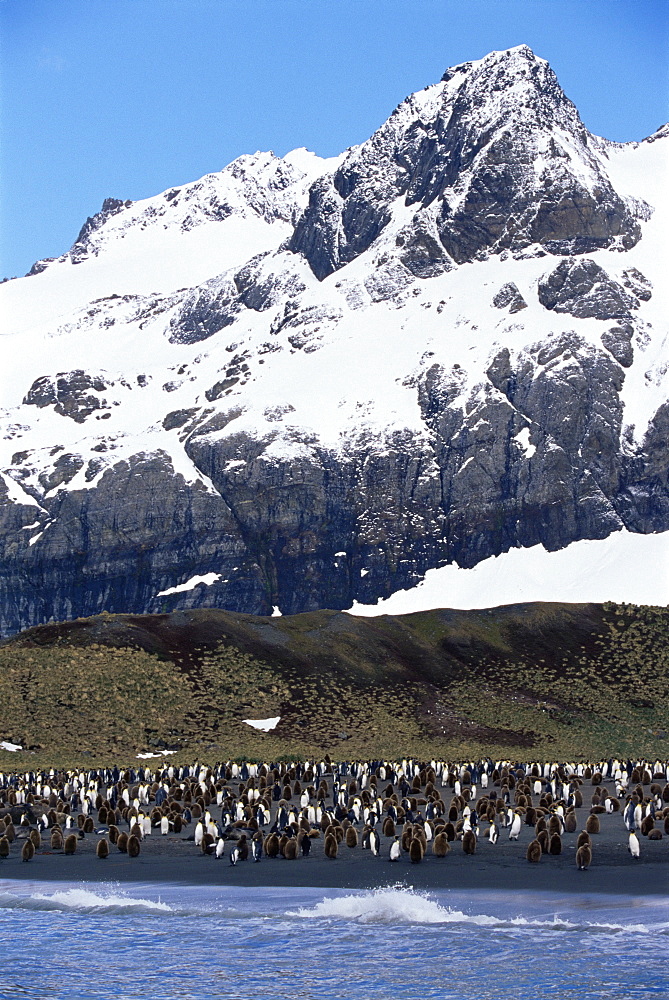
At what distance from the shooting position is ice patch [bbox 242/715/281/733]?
79438mm

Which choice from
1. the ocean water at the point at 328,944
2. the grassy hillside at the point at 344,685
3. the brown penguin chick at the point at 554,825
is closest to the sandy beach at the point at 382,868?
the brown penguin chick at the point at 554,825

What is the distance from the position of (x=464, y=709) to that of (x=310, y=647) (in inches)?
632

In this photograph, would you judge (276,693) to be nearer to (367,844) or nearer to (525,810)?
(525,810)

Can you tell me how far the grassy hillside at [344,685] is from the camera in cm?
7538

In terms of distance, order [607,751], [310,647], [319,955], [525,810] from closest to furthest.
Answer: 1. [319,955]
2. [525,810]
3. [607,751]
4. [310,647]

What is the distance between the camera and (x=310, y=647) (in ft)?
316

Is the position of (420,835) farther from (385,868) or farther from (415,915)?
(415,915)

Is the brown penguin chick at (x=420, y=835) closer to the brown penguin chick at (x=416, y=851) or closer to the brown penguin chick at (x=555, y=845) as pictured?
the brown penguin chick at (x=416, y=851)

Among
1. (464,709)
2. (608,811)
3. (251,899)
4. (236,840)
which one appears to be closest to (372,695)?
(464,709)

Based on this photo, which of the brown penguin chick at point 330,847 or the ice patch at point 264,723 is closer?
the brown penguin chick at point 330,847

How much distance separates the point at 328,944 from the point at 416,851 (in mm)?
8464

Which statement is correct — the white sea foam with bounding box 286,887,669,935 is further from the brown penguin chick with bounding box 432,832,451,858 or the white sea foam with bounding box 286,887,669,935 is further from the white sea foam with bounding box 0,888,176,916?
the brown penguin chick with bounding box 432,832,451,858

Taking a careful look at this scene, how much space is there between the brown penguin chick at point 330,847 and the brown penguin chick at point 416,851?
2417 mm

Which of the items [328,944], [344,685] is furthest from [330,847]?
[344,685]
